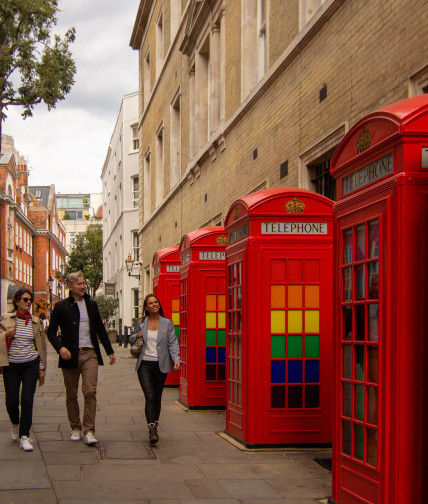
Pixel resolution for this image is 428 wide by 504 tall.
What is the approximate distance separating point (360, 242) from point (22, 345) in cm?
471

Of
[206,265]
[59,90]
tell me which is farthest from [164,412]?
[59,90]

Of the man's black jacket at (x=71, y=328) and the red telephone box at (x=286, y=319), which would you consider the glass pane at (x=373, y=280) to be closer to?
the red telephone box at (x=286, y=319)

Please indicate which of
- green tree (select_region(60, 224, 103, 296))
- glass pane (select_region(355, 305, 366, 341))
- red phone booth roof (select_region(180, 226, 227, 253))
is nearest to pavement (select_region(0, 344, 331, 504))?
glass pane (select_region(355, 305, 366, 341))

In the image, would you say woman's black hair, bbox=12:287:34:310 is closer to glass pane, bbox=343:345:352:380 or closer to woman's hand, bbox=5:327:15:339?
woman's hand, bbox=5:327:15:339

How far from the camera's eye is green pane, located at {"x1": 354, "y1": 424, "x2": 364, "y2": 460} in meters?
5.91

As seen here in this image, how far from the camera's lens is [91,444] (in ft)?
30.5

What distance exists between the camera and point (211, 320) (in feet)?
43.1

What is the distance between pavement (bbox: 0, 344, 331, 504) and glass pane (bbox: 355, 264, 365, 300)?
1.86 m

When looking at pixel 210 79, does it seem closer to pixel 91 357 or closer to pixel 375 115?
pixel 91 357

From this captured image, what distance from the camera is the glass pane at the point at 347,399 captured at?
6133 mm

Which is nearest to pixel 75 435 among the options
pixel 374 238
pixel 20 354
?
pixel 20 354

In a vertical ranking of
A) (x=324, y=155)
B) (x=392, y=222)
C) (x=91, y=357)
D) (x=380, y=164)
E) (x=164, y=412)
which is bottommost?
(x=164, y=412)

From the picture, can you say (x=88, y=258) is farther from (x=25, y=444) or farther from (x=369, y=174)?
(x=369, y=174)

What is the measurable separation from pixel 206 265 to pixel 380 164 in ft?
24.5
